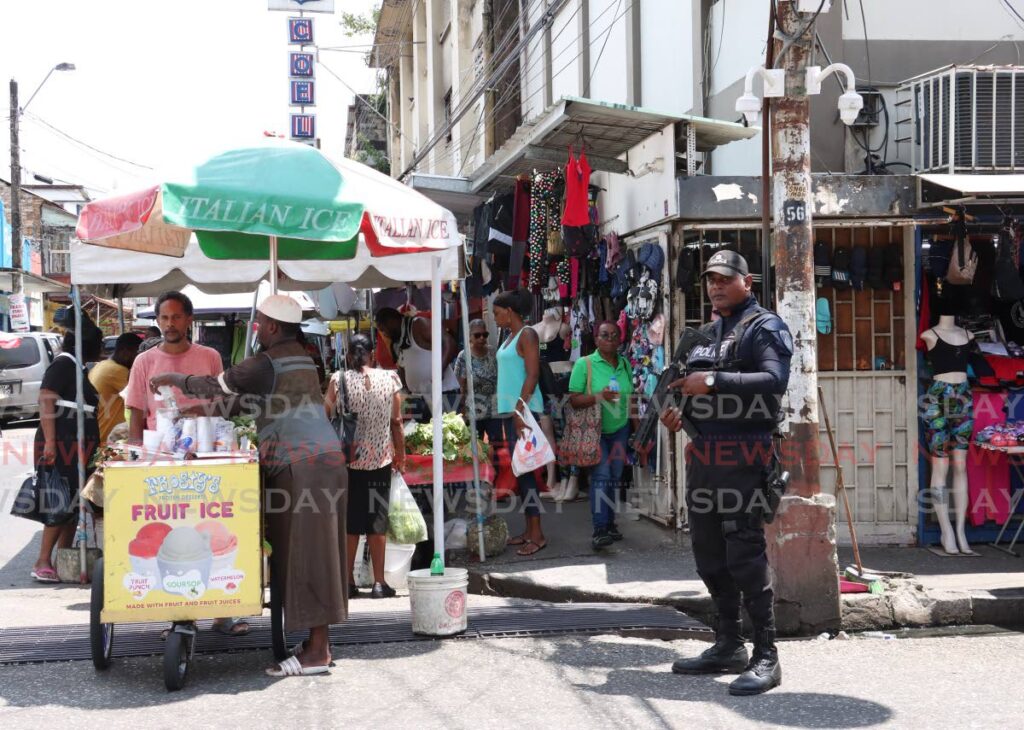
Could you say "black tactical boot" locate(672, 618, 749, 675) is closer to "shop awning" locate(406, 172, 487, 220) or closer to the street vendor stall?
the street vendor stall

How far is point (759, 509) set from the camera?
519 centimetres

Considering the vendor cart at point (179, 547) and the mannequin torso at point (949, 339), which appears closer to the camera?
the vendor cart at point (179, 547)

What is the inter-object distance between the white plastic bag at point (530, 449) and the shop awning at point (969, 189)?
137 inches

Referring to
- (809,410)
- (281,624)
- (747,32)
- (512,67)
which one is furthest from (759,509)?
(512,67)

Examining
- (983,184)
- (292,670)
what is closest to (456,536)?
(292,670)

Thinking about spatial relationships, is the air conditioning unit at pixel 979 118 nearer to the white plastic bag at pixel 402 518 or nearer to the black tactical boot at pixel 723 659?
the black tactical boot at pixel 723 659

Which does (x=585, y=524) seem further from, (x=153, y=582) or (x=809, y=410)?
(x=153, y=582)

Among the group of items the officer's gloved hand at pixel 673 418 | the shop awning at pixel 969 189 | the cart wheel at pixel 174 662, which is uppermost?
the shop awning at pixel 969 189

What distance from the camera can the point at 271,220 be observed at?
18.4 feet

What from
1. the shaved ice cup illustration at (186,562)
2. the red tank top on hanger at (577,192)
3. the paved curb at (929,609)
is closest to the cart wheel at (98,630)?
the shaved ice cup illustration at (186,562)

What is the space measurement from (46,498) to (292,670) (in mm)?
3548

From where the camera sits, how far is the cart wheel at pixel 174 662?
5.20m

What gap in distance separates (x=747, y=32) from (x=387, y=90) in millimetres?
24419

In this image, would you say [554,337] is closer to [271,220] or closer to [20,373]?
[271,220]
